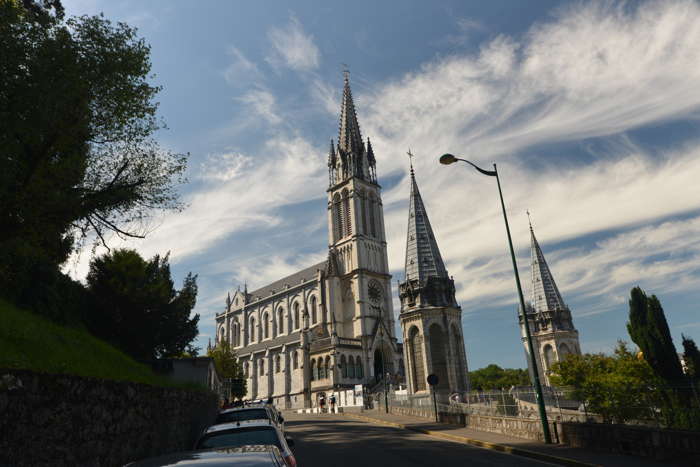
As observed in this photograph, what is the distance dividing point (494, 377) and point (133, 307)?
133 meters

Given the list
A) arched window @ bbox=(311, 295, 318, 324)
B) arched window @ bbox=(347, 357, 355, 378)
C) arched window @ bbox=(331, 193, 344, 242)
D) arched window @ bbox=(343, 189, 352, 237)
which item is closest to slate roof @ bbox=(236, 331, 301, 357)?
arched window @ bbox=(311, 295, 318, 324)

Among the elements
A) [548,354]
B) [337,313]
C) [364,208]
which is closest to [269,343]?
[337,313]

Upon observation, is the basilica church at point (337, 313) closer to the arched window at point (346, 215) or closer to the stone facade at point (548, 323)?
the arched window at point (346, 215)

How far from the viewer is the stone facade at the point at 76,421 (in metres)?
5.98

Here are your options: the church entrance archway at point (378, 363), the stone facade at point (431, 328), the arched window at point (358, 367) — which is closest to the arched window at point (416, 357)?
the stone facade at point (431, 328)

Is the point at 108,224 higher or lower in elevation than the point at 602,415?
higher

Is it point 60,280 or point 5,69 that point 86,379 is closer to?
point 5,69

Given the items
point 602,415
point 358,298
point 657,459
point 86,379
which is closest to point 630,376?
point 602,415

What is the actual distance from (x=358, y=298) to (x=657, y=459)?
194 ft

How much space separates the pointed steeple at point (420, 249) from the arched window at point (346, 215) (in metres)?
42.9

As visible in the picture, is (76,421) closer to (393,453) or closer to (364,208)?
(393,453)

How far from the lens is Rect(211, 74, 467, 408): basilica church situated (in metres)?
63.0

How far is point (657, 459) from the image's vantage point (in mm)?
9734

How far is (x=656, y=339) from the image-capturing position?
20219 millimetres
